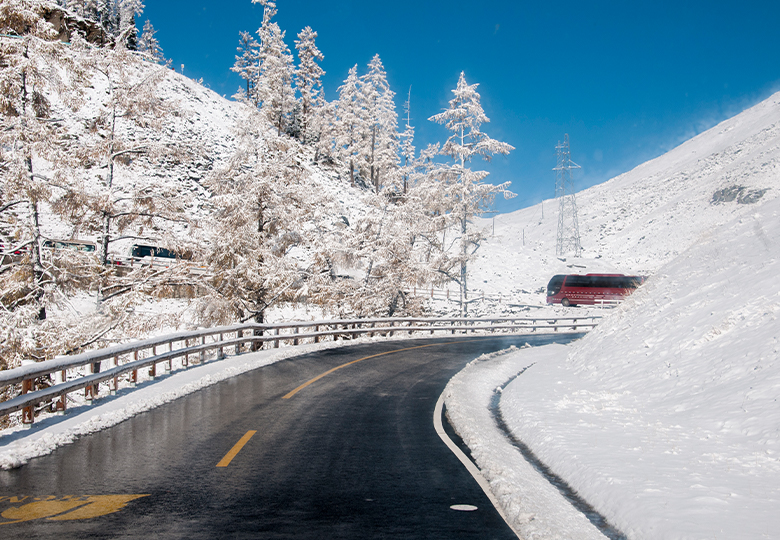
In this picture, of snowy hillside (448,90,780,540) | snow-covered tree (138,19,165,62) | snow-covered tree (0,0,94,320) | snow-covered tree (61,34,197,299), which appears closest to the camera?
snowy hillside (448,90,780,540)

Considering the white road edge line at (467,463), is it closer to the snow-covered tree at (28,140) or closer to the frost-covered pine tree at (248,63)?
the snow-covered tree at (28,140)

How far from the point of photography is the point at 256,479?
5.69 metres

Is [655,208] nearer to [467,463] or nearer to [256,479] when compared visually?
[467,463]

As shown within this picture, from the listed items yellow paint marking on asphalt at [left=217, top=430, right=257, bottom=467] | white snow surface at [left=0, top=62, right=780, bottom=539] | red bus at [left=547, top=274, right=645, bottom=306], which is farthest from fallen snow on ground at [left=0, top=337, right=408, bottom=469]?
red bus at [left=547, top=274, right=645, bottom=306]

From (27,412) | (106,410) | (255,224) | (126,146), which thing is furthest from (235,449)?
(255,224)

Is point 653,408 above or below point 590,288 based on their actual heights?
below

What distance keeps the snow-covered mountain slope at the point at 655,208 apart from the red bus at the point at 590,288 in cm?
1136

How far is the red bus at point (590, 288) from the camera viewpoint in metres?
47.2

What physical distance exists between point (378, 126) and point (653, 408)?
A: 7160 centimetres

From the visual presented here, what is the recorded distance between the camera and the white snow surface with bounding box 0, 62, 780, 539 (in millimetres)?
4930

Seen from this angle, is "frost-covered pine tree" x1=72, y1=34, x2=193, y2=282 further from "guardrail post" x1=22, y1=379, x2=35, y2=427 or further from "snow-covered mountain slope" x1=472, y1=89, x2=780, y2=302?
"snow-covered mountain slope" x1=472, y1=89, x2=780, y2=302

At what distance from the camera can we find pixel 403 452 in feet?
22.9

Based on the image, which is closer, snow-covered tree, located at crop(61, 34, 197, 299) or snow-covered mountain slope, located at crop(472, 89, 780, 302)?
snow-covered tree, located at crop(61, 34, 197, 299)

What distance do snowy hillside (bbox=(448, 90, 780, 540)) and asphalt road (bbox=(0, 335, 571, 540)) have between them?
0.88 m
